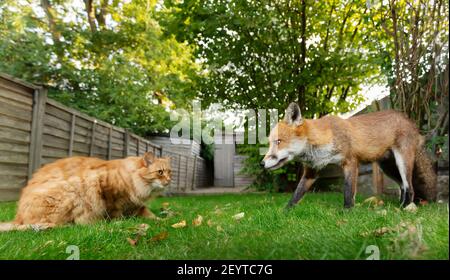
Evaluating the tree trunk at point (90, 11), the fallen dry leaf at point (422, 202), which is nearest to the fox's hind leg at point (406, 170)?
the fallen dry leaf at point (422, 202)

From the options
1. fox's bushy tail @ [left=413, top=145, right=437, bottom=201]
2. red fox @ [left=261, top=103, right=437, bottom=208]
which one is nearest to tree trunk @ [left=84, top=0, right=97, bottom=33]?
red fox @ [left=261, top=103, right=437, bottom=208]

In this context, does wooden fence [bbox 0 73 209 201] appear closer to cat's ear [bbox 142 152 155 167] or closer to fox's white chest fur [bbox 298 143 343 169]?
cat's ear [bbox 142 152 155 167]

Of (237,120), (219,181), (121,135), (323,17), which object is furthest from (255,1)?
(219,181)

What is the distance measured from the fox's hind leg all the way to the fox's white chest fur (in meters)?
0.62

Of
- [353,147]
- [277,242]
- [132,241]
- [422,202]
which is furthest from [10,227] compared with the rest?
[422,202]

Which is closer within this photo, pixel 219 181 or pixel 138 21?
pixel 138 21

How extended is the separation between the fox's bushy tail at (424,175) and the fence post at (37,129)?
16.7 feet

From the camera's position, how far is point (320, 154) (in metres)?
2.54

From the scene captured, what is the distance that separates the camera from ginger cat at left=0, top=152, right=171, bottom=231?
7.89 ft

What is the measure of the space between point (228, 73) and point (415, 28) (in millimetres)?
4110

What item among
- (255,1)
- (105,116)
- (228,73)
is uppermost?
(255,1)

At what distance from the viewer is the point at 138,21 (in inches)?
347

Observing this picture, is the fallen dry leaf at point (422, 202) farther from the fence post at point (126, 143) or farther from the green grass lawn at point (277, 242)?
the fence post at point (126, 143)
